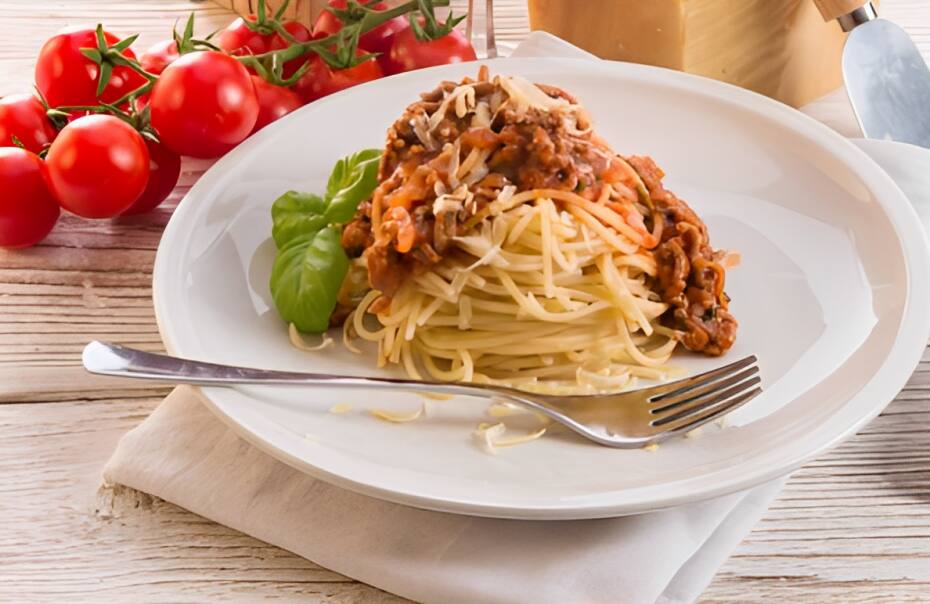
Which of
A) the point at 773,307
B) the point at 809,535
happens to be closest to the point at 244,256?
the point at 773,307

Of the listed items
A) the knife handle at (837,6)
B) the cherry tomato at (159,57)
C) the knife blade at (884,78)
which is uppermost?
the cherry tomato at (159,57)

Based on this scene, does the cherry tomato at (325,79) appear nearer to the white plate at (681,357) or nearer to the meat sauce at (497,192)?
the white plate at (681,357)

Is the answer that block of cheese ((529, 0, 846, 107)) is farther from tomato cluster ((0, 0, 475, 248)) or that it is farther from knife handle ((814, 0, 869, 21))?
tomato cluster ((0, 0, 475, 248))

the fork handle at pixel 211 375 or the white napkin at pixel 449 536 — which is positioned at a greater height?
the fork handle at pixel 211 375

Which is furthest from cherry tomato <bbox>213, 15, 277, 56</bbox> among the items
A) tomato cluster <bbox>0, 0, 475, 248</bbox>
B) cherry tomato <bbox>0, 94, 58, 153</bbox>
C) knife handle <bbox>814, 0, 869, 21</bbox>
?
knife handle <bbox>814, 0, 869, 21</bbox>

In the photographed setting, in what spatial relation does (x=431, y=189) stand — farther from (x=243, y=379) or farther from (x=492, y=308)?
(x=243, y=379)

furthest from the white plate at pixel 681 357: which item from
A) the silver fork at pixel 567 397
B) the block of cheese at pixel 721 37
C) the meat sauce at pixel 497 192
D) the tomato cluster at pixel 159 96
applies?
the block of cheese at pixel 721 37
